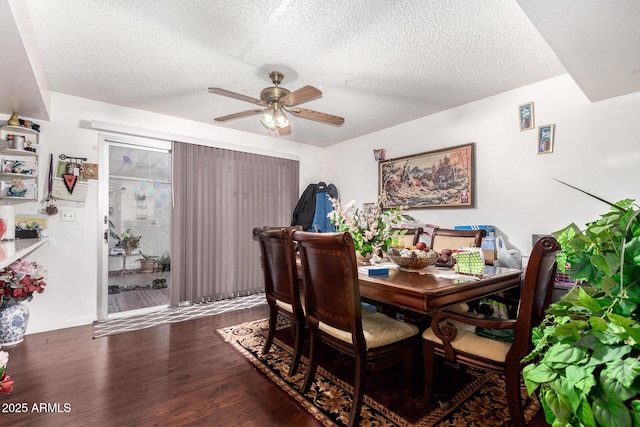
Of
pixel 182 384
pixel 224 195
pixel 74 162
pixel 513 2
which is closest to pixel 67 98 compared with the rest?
pixel 74 162

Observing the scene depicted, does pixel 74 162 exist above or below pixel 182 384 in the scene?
above

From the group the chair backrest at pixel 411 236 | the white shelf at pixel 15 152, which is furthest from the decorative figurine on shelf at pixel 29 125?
the chair backrest at pixel 411 236

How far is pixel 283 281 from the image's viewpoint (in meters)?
2.12

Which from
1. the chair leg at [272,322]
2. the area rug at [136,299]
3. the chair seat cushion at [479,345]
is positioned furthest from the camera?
the area rug at [136,299]

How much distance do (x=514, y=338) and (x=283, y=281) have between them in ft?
4.57

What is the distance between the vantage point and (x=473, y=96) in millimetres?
3111

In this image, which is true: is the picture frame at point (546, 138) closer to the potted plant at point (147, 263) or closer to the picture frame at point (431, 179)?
the picture frame at point (431, 179)

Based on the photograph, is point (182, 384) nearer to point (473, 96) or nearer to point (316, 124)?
point (316, 124)

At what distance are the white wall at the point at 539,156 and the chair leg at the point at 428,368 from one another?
1.91 metres

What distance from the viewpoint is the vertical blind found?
369cm

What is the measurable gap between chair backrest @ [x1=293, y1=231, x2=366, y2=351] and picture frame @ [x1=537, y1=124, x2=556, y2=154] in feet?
8.04

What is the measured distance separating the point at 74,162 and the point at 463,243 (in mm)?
3971

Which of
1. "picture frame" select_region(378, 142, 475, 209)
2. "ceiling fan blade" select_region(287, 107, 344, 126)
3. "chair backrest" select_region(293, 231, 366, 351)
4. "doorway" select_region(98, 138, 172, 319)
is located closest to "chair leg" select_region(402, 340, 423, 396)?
"chair backrest" select_region(293, 231, 366, 351)

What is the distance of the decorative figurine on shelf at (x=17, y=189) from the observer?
2.75m
